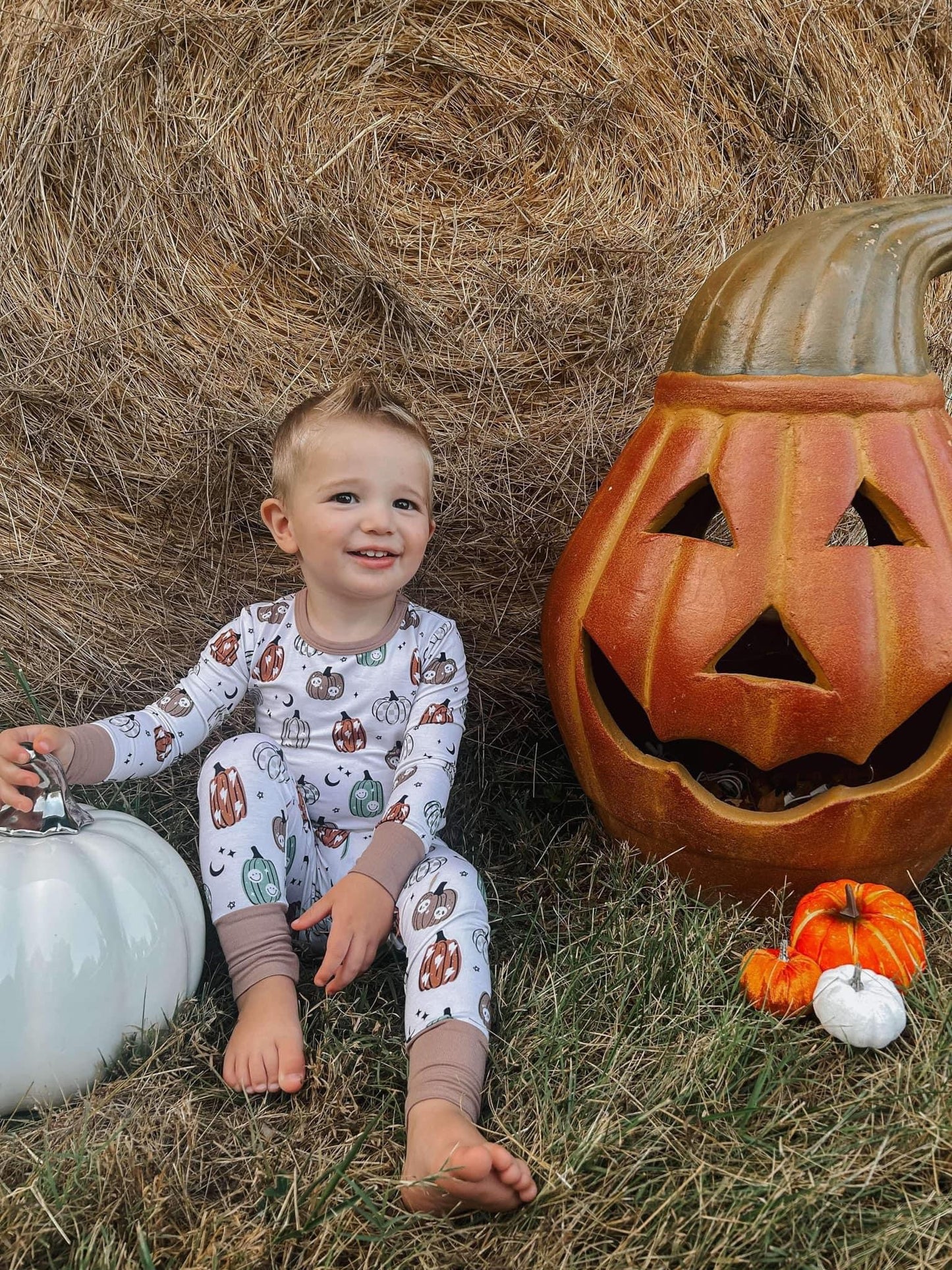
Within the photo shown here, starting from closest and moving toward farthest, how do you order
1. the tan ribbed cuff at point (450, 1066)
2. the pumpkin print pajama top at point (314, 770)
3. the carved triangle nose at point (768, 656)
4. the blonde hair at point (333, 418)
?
the tan ribbed cuff at point (450, 1066), the pumpkin print pajama top at point (314, 770), the blonde hair at point (333, 418), the carved triangle nose at point (768, 656)

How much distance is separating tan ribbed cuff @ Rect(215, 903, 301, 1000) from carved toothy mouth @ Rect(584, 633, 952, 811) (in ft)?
1.83

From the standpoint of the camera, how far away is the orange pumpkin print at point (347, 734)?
5.37ft

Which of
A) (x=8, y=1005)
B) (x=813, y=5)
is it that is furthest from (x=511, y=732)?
(x=813, y=5)

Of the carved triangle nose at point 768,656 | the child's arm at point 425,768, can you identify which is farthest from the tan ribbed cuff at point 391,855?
the carved triangle nose at point 768,656

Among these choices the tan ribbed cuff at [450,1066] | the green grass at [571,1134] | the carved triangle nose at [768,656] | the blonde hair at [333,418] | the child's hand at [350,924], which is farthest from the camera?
the carved triangle nose at [768,656]

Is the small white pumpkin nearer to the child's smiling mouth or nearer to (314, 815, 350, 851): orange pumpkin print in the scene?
(314, 815, 350, 851): orange pumpkin print

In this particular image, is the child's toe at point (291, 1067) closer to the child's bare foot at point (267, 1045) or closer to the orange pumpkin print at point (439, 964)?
the child's bare foot at point (267, 1045)

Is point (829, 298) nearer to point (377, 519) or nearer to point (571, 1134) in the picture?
point (377, 519)

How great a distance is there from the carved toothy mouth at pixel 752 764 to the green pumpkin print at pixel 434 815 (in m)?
0.29

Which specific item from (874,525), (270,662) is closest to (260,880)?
(270,662)

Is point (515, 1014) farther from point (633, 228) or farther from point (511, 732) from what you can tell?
point (633, 228)

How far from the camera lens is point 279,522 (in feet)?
5.41

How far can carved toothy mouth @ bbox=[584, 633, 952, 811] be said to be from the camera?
5.38 ft

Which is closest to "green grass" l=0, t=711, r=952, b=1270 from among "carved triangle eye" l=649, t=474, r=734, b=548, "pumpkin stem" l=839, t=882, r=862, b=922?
"pumpkin stem" l=839, t=882, r=862, b=922
